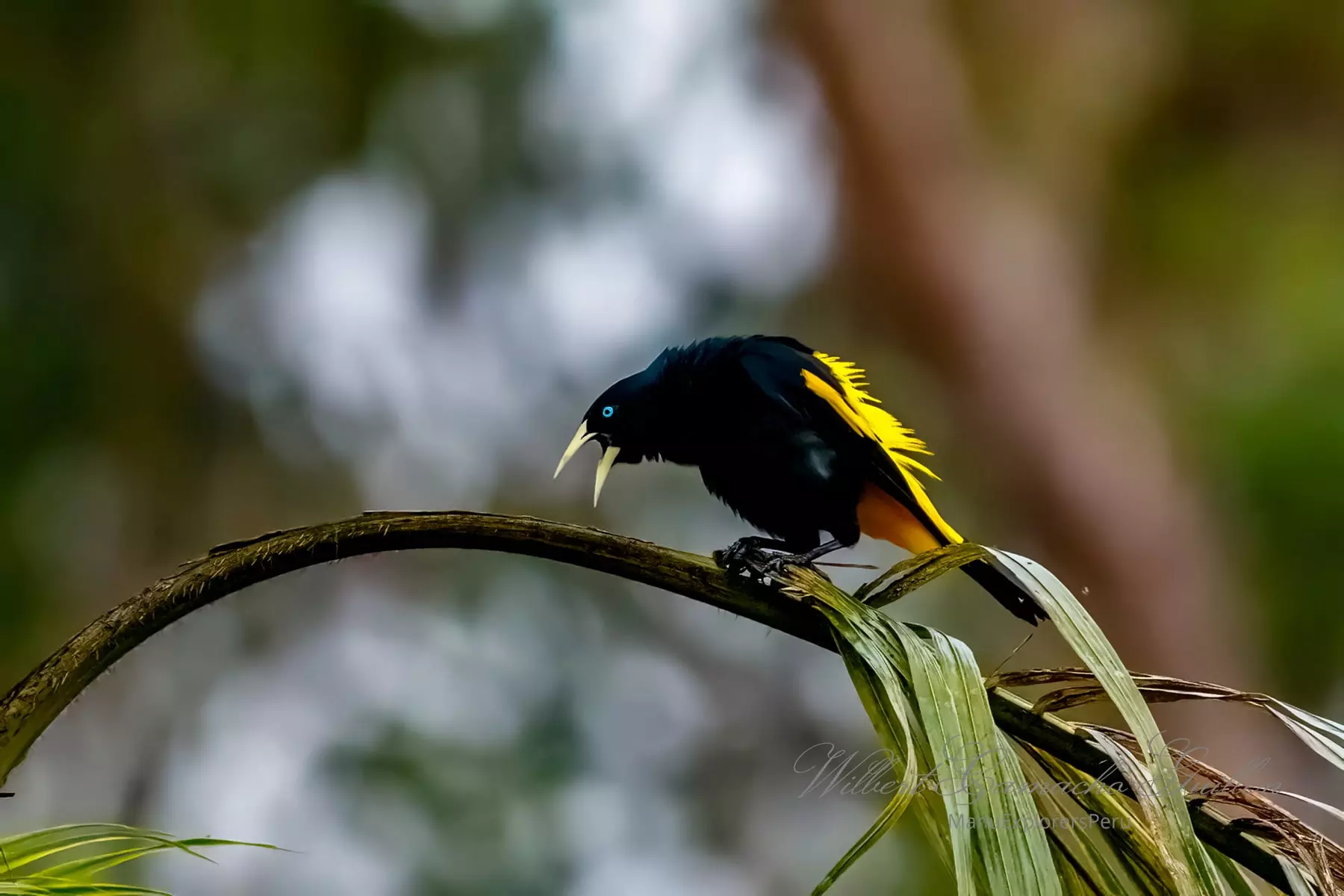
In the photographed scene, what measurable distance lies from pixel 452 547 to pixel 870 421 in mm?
1359

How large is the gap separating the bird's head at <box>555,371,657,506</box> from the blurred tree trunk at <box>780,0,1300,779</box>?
3518 mm

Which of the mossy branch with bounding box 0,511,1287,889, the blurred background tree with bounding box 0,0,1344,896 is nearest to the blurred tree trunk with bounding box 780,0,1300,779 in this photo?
the blurred background tree with bounding box 0,0,1344,896

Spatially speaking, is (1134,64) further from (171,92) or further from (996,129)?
(171,92)

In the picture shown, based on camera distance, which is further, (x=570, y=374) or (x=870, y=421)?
(x=570, y=374)

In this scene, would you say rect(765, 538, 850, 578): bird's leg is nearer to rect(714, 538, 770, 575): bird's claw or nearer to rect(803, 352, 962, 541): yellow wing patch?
rect(714, 538, 770, 575): bird's claw

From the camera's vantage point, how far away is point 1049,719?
4.11 feet

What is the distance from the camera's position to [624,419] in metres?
2.58

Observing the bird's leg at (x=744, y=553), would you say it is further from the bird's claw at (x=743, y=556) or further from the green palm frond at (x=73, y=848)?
the green palm frond at (x=73, y=848)

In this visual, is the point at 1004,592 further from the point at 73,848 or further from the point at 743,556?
the point at 73,848

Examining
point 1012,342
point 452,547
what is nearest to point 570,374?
point 1012,342

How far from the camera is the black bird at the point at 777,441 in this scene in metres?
2.37

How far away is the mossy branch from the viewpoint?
119 centimetres

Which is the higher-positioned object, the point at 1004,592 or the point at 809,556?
the point at 809,556

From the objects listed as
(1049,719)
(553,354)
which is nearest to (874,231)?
(553,354)
